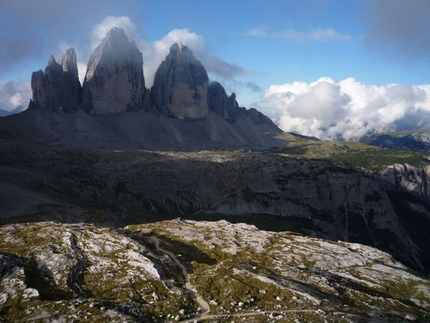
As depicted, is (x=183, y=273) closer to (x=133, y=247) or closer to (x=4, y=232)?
(x=133, y=247)

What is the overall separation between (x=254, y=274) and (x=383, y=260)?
54872mm

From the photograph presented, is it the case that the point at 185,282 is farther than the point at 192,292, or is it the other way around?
the point at 185,282

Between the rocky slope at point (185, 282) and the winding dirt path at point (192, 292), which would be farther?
the winding dirt path at point (192, 292)

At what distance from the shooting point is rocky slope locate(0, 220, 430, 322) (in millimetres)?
51312

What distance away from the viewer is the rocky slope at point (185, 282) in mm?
51312

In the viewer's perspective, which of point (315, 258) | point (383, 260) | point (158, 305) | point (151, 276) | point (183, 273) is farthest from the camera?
point (383, 260)

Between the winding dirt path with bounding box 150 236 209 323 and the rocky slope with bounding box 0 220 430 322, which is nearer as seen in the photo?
the rocky slope with bounding box 0 220 430 322

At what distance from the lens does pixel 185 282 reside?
67625mm

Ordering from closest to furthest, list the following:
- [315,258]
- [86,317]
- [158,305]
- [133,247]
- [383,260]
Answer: [86,317] → [158,305] → [133,247] → [315,258] → [383,260]

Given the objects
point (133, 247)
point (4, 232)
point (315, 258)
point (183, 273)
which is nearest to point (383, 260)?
point (315, 258)

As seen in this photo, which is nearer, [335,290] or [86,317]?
[86,317]

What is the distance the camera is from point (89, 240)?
87812mm

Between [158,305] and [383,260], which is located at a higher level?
[158,305]

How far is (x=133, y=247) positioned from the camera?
83.6 meters
